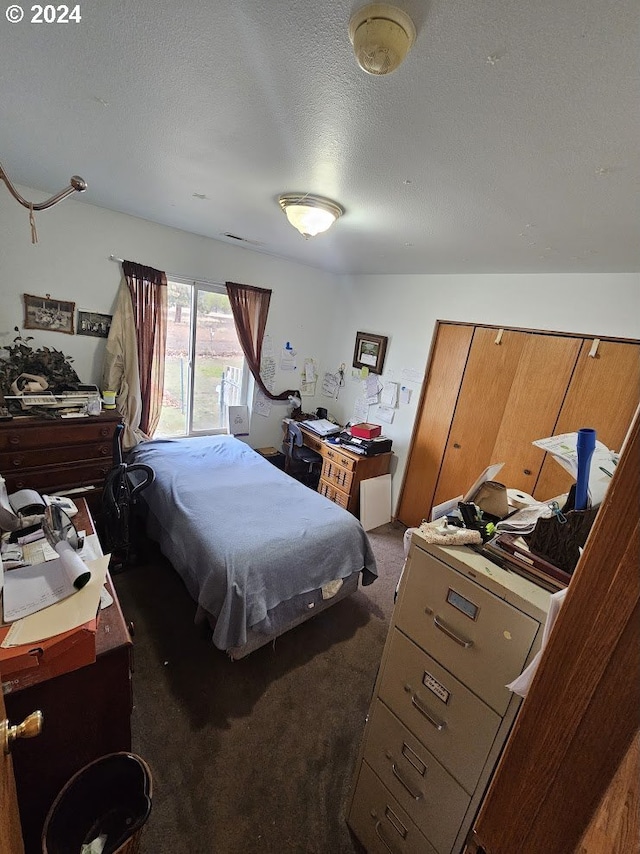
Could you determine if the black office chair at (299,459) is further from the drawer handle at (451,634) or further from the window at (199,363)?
the drawer handle at (451,634)

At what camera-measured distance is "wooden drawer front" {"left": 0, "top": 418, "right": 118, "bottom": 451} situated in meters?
2.19

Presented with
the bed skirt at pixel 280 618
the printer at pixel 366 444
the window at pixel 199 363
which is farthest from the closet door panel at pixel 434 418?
the window at pixel 199 363

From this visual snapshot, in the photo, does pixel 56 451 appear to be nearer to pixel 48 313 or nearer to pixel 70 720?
pixel 48 313

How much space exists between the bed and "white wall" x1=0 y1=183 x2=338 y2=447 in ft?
4.09

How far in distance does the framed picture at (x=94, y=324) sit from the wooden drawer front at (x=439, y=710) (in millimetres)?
3004

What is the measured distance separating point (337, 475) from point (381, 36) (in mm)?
3113

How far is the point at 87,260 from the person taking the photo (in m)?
2.62

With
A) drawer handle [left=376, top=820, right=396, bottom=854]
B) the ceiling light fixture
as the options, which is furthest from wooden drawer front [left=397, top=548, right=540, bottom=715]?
the ceiling light fixture

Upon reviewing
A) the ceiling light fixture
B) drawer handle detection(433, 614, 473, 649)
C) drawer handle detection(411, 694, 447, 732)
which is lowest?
drawer handle detection(411, 694, 447, 732)

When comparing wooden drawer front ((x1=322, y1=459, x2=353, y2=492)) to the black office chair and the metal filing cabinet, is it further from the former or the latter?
the metal filing cabinet

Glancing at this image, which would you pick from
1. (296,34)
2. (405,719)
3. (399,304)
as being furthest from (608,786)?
(399,304)

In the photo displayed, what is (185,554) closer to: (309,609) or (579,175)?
(309,609)

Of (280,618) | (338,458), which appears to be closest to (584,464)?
(280,618)

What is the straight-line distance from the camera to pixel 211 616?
1939 mm
